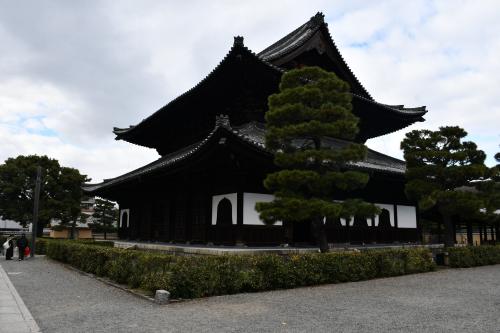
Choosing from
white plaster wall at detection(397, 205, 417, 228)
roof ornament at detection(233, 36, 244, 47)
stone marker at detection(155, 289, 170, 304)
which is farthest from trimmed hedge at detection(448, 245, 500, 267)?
stone marker at detection(155, 289, 170, 304)

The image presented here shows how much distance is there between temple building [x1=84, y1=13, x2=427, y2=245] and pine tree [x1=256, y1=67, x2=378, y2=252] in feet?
3.52

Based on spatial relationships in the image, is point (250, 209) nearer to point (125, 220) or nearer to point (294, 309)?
point (294, 309)

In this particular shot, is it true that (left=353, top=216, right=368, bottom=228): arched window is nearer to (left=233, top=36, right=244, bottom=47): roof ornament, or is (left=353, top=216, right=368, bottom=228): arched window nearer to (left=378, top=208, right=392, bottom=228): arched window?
(left=378, top=208, right=392, bottom=228): arched window

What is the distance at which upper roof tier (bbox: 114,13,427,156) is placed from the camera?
56.0 ft

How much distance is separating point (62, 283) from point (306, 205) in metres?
9.18

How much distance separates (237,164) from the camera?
48.4 feet

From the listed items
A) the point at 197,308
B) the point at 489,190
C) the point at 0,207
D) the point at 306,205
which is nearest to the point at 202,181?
the point at 306,205

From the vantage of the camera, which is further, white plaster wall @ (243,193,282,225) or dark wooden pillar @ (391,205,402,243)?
dark wooden pillar @ (391,205,402,243)

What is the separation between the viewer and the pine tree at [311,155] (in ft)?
42.1

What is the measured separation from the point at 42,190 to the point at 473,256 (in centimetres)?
4344

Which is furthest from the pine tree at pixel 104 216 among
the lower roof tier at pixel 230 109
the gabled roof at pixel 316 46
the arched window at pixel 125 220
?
the gabled roof at pixel 316 46

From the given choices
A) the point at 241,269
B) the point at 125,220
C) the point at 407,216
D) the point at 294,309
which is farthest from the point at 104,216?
the point at 294,309

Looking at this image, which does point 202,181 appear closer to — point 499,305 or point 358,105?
point 358,105

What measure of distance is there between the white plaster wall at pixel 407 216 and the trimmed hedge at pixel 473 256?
121 inches
